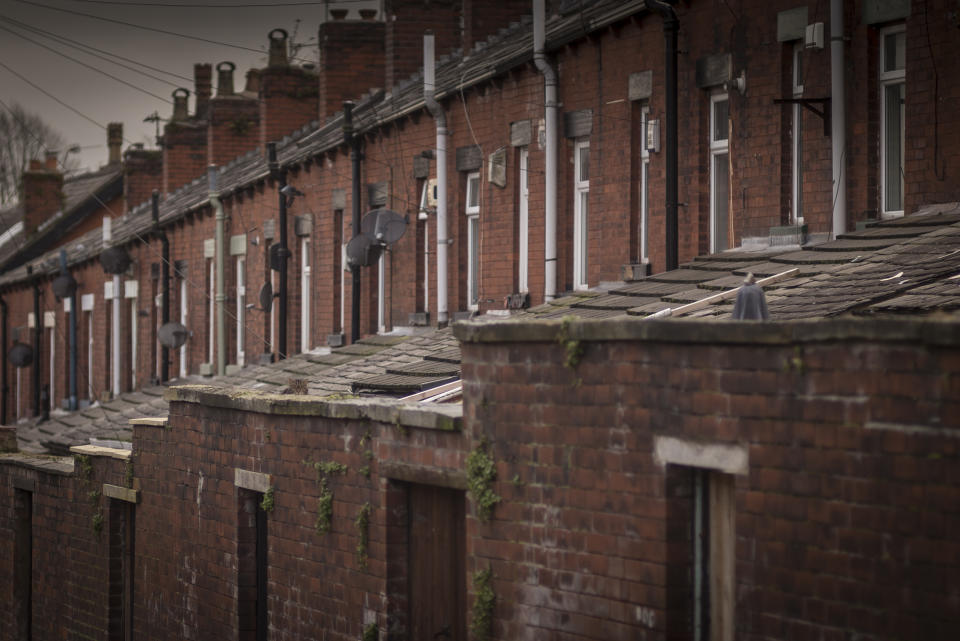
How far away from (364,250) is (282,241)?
436 cm

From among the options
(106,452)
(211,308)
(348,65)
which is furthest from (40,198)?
(106,452)

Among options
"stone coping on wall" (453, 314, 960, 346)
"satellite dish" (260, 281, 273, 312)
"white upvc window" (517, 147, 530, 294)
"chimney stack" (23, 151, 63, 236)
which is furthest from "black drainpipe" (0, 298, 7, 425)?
"stone coping on wall" (453, 314, 960, 346)

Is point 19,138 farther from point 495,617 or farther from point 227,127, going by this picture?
point 495,617

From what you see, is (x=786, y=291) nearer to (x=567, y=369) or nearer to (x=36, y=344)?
(x=567, y=369)

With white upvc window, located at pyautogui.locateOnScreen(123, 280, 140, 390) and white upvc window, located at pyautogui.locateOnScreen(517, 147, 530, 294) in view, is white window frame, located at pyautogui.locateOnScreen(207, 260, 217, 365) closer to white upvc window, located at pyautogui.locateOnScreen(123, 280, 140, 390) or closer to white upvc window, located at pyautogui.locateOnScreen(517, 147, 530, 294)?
white upvc window, located at pyautogui.locateOnScreen(123, 280, 140, 390)

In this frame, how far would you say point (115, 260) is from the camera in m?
32.6

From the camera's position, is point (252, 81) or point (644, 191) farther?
point (252, 81)

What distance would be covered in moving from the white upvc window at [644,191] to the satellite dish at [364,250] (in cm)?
551

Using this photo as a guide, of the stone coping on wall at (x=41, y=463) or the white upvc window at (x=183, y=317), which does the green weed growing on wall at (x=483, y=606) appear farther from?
the white upvc window at (x=183, y=317)

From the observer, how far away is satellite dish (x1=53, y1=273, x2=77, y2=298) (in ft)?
117

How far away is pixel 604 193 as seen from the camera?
15.5 m

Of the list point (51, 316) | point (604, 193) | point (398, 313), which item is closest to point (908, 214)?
point (604, 193)

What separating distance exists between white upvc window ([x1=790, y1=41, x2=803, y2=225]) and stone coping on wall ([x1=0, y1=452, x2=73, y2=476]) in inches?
313

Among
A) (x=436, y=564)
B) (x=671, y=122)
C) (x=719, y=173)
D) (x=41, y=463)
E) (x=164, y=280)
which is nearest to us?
(x=436, y=564)
